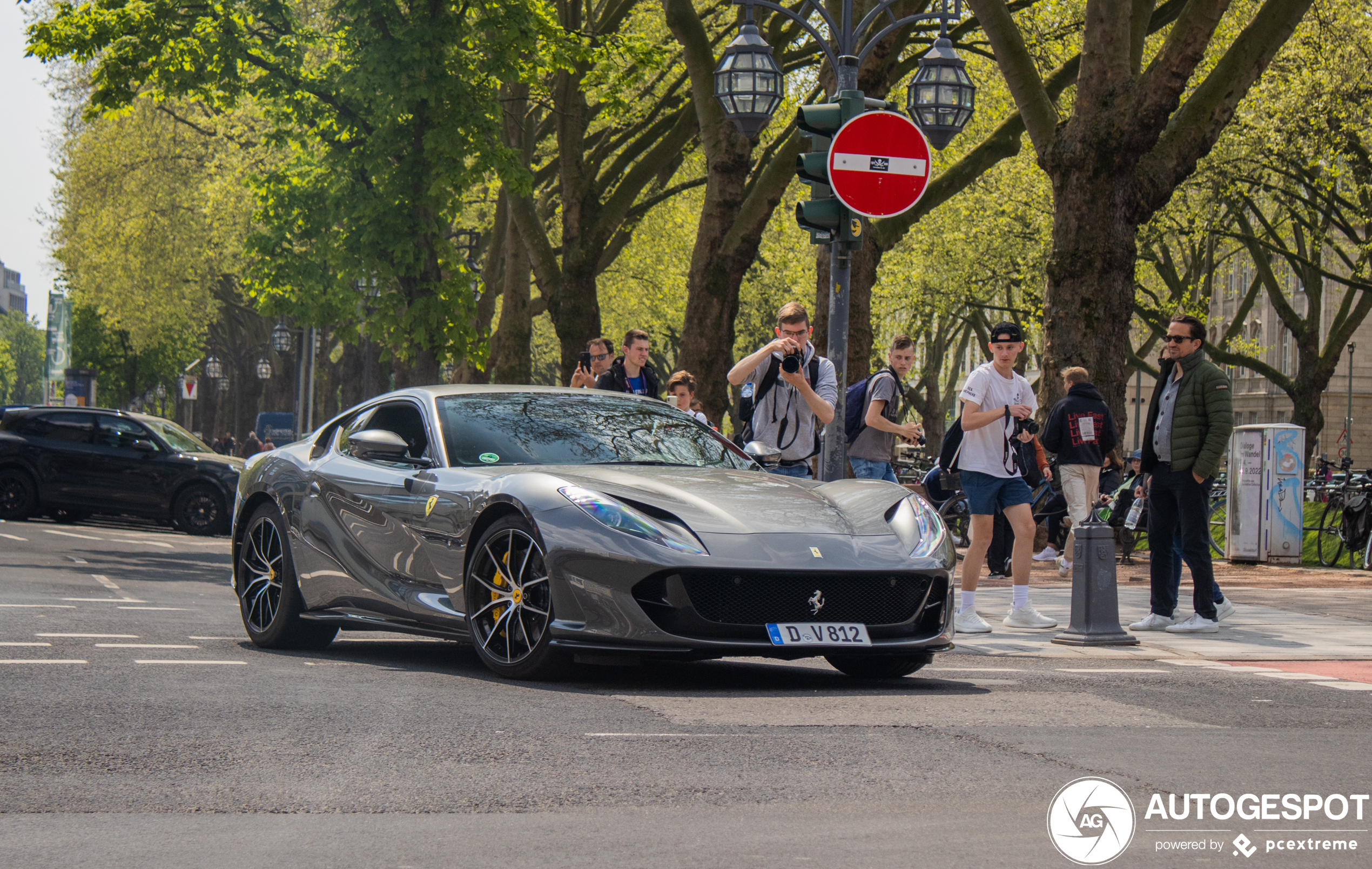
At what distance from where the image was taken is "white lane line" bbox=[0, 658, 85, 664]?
7617mm

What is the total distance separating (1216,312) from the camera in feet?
243

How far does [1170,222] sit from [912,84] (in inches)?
784

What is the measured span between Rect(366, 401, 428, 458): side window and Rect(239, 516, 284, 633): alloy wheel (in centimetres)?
85

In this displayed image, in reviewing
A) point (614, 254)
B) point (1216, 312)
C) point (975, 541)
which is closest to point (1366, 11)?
point (614, 254)

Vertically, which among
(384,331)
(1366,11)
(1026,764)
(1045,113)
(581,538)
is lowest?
(1026,764)

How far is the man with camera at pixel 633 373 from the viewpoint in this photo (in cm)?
1302

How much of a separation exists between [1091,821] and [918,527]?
3078 millimetres

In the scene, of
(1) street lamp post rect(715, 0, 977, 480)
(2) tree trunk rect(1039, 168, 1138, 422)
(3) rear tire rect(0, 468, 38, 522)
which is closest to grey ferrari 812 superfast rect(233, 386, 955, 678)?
(1) street lamp post rect(715, 0, 977, 480)

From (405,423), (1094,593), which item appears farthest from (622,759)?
(1094,593)

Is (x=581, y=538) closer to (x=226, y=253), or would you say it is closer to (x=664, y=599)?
(x=664, y=599)

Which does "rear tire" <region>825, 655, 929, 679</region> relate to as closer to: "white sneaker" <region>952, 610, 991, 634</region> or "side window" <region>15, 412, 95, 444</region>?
"white sneaker" <region>952, 610, 991, 634</region>

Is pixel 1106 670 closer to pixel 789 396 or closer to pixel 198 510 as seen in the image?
pixel 789 396

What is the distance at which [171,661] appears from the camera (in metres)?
7.85

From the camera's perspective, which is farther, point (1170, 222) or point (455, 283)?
point (1170, 222)
